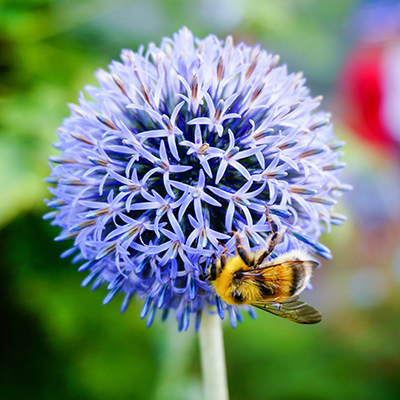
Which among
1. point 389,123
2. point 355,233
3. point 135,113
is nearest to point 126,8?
point 135,113

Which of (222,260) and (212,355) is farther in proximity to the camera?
(212,355)

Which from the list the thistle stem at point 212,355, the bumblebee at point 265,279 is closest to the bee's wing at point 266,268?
the bumblebee at point 265,279

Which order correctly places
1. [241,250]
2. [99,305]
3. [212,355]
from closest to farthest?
[241,250], [212,355], [99,305]

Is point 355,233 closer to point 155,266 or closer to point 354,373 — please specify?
point 354,373

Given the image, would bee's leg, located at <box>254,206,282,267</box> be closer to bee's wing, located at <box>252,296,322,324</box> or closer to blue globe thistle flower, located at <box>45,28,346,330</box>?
blue globe thistle flower, located at <box>45,28,346,330</box>

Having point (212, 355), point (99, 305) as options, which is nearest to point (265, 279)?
point (212, 355)

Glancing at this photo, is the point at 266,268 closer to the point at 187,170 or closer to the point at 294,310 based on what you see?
the point at 294,310

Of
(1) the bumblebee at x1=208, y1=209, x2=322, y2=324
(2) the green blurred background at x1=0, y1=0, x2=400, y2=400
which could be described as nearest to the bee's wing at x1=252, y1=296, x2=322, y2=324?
(1) the bumblebee at x1=208, y1=209, x2=322, y2=324
